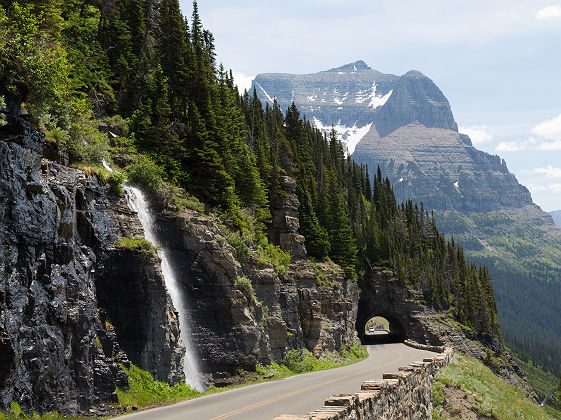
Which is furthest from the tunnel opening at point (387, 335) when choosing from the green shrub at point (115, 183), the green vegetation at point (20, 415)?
the green vegetation at point (20, 415)

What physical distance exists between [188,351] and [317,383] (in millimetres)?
7235

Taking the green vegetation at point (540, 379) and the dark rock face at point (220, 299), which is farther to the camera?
the green vegetation at point (540, 379)

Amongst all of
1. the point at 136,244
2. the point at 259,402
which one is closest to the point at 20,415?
the point at 259,402

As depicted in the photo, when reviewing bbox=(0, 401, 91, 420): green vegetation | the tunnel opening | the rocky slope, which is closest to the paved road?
the rocky slope

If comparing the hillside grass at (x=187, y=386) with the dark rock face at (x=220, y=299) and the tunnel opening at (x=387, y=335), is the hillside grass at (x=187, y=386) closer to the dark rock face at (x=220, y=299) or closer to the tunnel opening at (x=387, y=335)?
the dark rock face at (x=220, y=299)

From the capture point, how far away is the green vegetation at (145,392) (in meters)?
20.5

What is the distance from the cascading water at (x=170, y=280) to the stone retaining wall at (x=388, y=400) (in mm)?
10624

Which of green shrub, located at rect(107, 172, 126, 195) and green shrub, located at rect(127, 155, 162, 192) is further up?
green shrub, located at rect(127, 155, 162, 192)

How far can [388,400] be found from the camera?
17203mm

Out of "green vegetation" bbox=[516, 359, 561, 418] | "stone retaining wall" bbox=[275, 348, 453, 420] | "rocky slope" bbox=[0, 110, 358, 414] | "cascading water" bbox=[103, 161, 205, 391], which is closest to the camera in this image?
"stone retaining wall" bbox=[275, 348, 453, 420]

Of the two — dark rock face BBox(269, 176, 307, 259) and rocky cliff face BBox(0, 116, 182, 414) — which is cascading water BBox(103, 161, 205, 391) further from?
dark rock face BBox(269, 176, 307, 259)

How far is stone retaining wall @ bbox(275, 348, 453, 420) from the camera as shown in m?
12.8

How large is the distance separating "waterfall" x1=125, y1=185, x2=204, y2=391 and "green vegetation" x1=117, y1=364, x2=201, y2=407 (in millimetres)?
2686

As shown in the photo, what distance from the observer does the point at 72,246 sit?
64.2 feet
